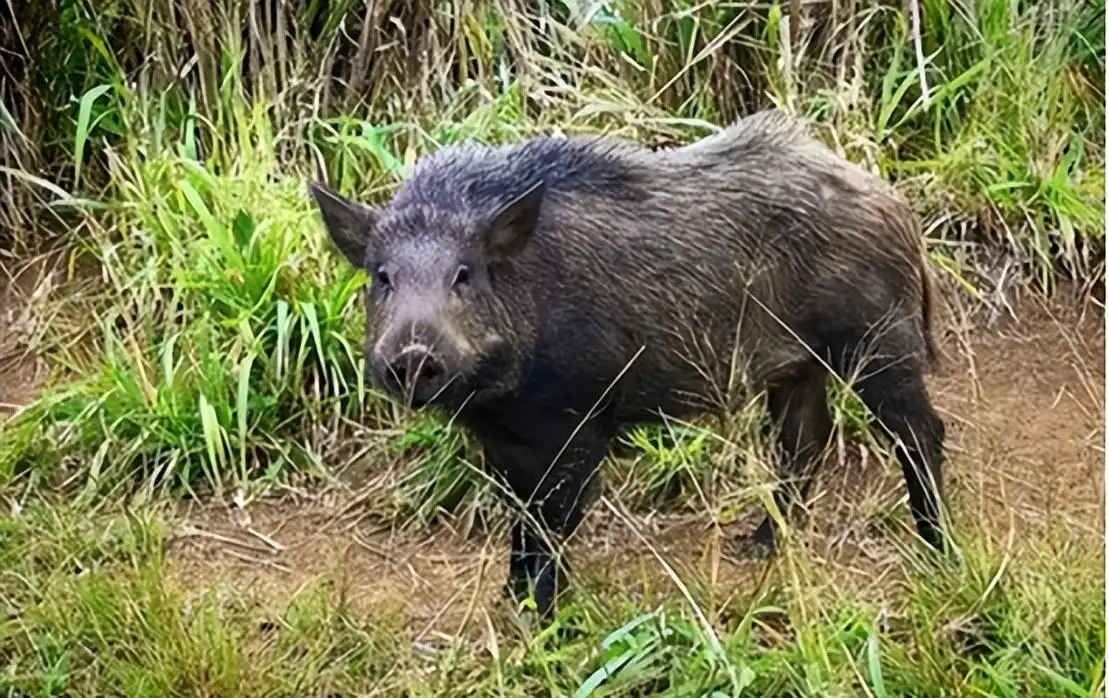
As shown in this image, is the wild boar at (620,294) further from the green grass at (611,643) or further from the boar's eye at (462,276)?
the green grass at (611,643)

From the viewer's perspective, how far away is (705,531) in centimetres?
453

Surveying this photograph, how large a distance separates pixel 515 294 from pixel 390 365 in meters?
0.36

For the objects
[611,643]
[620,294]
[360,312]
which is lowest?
[360,312]

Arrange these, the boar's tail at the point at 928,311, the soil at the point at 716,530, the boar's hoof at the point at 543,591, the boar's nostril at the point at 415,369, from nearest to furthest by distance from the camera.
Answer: the boar's nostril at the point at 415,369 → the boar's hoof at the point at 543,591 → the soil at the point at 716,530 → the boar's tail at the point at 928,311

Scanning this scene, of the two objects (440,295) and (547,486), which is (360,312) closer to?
(547,486)

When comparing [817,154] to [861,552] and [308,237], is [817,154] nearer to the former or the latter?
[861,552]

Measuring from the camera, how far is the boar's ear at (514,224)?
366 cm

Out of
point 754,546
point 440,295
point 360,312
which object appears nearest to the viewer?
point 440,295

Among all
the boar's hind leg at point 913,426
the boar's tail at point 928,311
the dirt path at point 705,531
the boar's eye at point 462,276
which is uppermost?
the boar's eye at point 462,276

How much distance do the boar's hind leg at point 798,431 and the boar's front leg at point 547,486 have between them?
2.06 feet

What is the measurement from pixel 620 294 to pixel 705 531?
88 centimetres

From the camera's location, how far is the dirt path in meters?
4.14

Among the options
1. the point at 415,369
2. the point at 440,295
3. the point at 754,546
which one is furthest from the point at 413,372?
the point at 754,546

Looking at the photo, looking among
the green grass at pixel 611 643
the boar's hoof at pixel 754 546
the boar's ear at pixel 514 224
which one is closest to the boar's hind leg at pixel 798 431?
the boar's hoof at pixel 754 546
